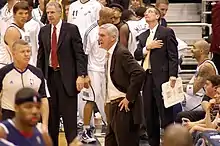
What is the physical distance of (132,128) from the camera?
305 inches

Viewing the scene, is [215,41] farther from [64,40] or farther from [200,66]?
[64,40]

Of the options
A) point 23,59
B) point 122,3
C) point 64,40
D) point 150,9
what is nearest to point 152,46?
point 150,9

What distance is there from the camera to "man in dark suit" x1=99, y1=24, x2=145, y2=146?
7.59 metres

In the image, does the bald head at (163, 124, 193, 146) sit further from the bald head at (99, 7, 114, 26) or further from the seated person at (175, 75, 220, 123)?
the bald head at (99, 7, 114, 26)

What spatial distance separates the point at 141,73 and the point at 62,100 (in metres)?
1.30

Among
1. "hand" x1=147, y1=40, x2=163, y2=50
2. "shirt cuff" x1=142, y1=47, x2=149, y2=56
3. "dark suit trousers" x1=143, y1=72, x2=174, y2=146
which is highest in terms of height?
"hand" x1=147, y1=40, x2=163, y2=50

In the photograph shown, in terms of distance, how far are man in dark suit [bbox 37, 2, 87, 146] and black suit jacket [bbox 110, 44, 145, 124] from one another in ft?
2.61

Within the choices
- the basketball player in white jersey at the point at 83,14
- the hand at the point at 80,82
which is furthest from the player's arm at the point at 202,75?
the basketball player in white jersey at the point at 83,14

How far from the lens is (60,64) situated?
8.43m

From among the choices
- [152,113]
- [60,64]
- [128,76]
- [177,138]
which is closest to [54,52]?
[60,64]

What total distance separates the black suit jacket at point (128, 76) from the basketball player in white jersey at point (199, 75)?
3.59 feet

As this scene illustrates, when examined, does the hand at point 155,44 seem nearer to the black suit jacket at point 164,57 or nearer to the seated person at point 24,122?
the black suit jacket at point 164,57

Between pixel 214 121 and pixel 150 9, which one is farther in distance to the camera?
pixel 150 9

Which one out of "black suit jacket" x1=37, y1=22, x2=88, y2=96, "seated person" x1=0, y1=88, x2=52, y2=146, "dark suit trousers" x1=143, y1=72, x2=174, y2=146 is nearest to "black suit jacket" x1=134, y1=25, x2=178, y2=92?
"dark suit trousers" x1=143, y1=72, x2=174, y2=146
